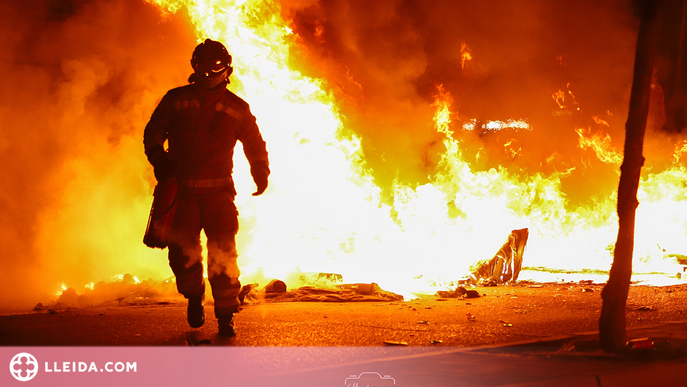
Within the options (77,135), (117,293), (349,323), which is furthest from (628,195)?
(77,135)

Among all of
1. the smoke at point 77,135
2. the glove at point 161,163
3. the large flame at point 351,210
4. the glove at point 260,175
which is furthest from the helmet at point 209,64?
the smoke at point 77,135

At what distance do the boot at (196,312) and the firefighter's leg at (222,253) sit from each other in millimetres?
207

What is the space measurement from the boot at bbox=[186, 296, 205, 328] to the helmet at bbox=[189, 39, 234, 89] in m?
1.83

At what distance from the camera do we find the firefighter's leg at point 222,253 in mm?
4352

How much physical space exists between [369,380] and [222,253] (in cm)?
189

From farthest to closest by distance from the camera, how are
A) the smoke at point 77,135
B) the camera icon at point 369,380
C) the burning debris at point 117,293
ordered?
the smoke at point 77,135 → the burning debris at point 117,293 → the camera icon at point 369,380

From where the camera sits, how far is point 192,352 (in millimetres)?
3678

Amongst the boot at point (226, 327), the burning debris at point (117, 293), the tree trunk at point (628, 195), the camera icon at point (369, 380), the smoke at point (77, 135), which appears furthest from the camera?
the smoke at point (77, 135)

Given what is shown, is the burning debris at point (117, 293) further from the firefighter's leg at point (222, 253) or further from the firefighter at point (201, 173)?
the firefighter's leg at point (222, 253)

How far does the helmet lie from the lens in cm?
445

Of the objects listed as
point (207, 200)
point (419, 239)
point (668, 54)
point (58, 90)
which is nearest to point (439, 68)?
point (419, 239)

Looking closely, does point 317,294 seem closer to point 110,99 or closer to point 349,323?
point 349,323

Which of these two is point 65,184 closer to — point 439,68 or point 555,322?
point 555,322

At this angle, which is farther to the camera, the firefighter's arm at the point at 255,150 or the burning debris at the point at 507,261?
the burning debris at the point at 507,261
